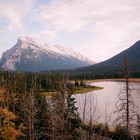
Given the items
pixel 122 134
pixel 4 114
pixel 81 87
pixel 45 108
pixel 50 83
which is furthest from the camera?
pixel 81 87

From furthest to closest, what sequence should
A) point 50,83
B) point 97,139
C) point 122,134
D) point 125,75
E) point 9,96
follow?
point 50,83 → point 9,96 → point 122,134 → point 125,75 → point 97,139

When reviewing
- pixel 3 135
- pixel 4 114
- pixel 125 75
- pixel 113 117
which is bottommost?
pixel 113 117

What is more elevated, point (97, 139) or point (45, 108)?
point (97, 139)

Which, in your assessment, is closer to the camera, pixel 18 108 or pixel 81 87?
pixel 18 108

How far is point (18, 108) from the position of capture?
56.5 metres

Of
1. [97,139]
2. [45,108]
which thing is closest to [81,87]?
[45,108]

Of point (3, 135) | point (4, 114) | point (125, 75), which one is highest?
point (125, 75)

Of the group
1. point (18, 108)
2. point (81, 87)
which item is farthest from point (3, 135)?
point (81, 87)

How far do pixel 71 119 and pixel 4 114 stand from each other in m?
14.6

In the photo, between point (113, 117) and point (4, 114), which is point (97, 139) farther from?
point (113, 117)

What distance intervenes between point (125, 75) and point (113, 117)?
42.9 m

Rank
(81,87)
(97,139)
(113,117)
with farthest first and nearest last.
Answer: (81,87), (113,117), (97,139)

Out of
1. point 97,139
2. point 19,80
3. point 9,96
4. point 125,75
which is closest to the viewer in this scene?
point 97,139

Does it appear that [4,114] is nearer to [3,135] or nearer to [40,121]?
[3,135]
